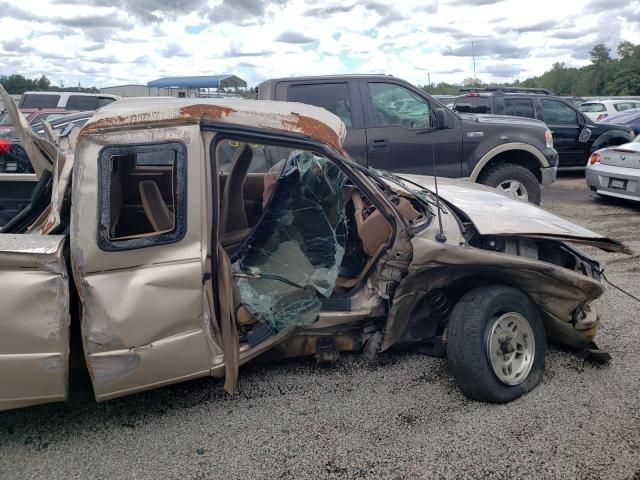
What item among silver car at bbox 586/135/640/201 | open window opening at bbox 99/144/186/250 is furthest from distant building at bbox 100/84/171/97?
open window opening at bbox 99/144/186/250

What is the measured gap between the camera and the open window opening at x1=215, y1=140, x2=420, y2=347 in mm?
3553

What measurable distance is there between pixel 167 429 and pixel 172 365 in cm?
44

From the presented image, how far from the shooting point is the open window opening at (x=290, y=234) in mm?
3553

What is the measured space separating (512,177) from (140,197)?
5560 mm

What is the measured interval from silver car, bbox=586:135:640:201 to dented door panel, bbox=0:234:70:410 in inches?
329

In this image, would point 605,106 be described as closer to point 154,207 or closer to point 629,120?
point 629,120

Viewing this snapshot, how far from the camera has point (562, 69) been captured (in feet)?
223

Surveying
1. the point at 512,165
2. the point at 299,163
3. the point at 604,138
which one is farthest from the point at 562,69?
the point at 299,163

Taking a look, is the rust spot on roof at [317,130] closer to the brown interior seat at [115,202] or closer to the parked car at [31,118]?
the brown interior seat at [115,202]

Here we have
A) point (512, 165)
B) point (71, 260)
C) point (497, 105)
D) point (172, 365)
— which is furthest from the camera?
point (497, 105)

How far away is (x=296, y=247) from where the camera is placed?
13.1 ft

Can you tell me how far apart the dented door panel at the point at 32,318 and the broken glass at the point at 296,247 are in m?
1.05

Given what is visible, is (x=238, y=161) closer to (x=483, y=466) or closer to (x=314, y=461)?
(x=314, y=461)

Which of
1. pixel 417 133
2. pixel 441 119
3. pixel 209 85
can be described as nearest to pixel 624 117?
pixel 441 119
